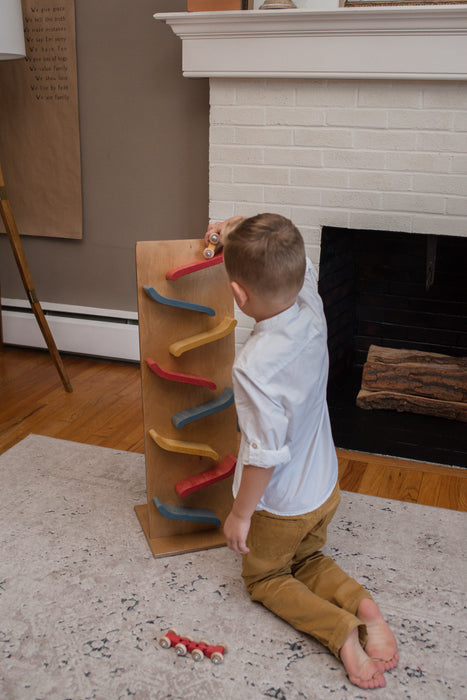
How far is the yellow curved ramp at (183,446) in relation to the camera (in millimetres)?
1436

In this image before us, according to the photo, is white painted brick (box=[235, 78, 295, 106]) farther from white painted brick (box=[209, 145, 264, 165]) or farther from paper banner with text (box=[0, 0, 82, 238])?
paper banner with text (box=[0, 0, 82, 238])

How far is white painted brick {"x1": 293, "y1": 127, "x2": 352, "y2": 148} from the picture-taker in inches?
74.2

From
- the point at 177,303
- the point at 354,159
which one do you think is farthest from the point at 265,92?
the point at 177,303

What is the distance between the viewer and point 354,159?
6.21ft

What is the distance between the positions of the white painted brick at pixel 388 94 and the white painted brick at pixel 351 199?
0.81 ft

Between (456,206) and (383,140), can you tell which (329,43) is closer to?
(383,140)

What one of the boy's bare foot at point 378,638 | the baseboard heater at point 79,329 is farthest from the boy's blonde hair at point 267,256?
the baseboard heater at point 79,329

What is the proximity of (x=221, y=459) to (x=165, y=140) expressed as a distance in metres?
1.31

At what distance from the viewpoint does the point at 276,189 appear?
79.2 inches

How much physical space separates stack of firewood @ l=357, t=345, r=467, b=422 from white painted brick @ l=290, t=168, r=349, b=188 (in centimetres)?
65

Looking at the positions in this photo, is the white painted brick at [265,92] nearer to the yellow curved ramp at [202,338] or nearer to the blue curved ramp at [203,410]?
the yellow curved ramp at [202,338]

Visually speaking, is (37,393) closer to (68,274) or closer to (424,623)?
(68,274)

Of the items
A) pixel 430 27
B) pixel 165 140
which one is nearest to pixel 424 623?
pixel 430 27

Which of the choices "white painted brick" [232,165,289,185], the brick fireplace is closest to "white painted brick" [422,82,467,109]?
the brick fireplace
